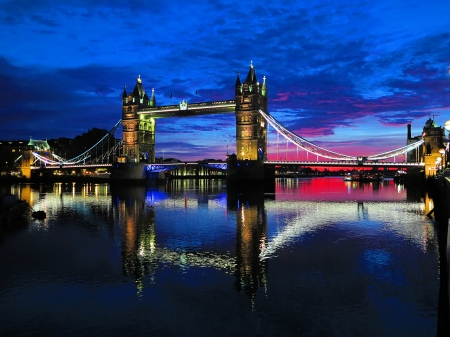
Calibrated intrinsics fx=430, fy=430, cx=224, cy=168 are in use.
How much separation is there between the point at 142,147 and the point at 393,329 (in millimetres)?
73444

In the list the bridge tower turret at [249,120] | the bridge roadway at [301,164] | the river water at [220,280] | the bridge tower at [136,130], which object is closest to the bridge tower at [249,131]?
the bridge tower turret at [249,120]

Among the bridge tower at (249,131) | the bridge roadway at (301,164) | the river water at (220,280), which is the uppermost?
the bridge tower at (249,131)

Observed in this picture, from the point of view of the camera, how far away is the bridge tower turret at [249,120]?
2564 inches

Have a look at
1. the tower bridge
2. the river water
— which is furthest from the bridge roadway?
the river water

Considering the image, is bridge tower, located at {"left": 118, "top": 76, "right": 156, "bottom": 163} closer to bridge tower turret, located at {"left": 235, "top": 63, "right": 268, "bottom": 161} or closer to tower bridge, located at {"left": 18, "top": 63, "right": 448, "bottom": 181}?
tower bridge, located at {"left": 18, "top": 63, "right": 448, "bottom": 181}

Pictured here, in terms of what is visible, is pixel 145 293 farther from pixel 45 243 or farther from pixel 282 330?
pixel 45 243

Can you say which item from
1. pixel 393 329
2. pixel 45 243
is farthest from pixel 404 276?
pixel 45 243

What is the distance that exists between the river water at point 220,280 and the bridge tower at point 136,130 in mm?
57059

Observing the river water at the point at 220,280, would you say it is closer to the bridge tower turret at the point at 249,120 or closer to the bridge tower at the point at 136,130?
the bridge tower turret at the point at 249,120

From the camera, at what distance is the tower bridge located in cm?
6288

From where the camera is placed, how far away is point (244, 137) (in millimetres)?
65750

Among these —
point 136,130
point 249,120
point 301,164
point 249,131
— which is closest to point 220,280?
point 301,164

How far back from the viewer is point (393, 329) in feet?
27.8

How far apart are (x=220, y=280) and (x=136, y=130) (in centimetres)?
6889
